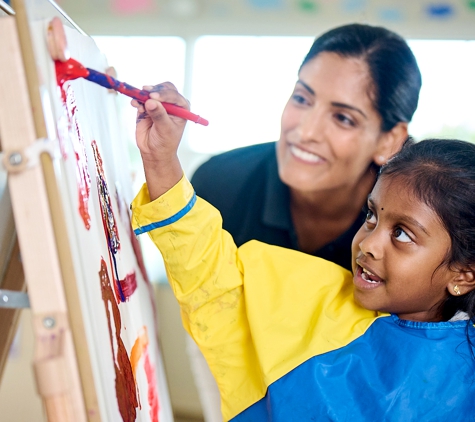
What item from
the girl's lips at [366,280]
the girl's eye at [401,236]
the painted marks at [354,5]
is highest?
the painted marks at [354,5]

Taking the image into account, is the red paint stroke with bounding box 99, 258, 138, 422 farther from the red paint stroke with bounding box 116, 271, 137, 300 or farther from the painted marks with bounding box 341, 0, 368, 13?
the painted marks with bounding box 341, 0, 368, 13

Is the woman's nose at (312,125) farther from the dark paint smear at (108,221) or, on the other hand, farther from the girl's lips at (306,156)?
the dark paint smear at (108,221)

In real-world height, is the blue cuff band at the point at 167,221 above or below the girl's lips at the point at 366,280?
above

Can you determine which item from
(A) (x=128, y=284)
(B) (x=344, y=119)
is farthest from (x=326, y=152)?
(A) (x=128, y=284)

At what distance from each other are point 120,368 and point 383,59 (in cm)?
107

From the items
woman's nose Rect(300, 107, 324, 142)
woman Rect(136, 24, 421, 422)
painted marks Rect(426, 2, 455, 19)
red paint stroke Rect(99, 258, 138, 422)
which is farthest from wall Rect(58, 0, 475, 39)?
red paint stroke Rect(99, 258, 138, 422)

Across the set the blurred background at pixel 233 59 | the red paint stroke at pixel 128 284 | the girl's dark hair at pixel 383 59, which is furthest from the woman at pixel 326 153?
the red paint stroke at pixel 128 284

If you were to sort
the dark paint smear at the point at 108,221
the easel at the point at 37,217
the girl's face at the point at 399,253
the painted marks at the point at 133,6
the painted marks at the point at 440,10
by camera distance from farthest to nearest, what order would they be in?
the painted marks at the point at 133,6
the painted marks at the point at 440,10
the girl's face at the point at 399,253
the dark paint smear at the point at 108,221
the easel at the point at 37,217

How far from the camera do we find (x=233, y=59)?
2055 mm

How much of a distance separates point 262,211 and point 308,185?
0.16m

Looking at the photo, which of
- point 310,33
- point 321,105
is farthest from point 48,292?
point 310,33

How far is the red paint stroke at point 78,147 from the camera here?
27.0 inches

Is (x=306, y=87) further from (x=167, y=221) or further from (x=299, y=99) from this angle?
(x=167, y=221)

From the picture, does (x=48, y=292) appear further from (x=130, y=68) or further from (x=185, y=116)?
(x=130, y=68)
